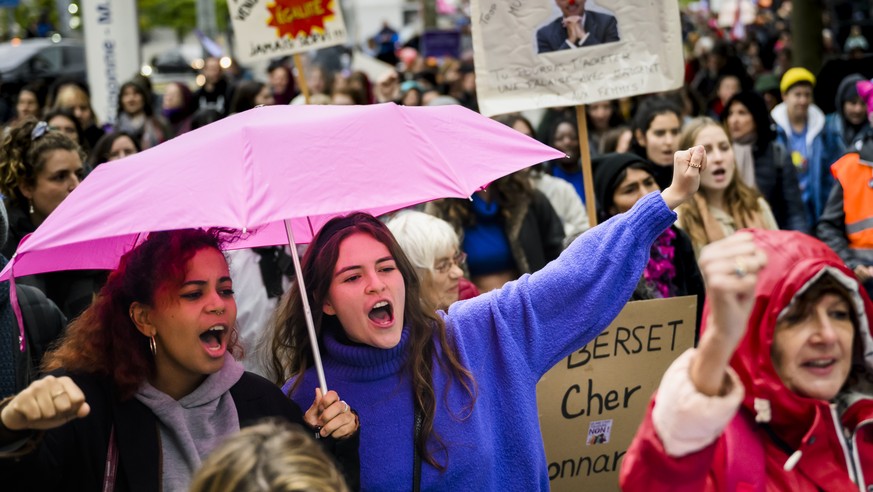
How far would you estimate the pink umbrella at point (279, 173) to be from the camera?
2920 mm

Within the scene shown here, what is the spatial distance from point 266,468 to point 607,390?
2.78 metres

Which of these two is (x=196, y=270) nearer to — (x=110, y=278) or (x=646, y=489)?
(x=110, y=278)

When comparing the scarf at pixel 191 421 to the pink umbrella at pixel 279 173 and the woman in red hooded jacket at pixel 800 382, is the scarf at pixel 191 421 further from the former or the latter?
the woman in red hooded jacket at pixel 800 382

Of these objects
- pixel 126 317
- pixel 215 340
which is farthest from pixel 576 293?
pixel 126 317

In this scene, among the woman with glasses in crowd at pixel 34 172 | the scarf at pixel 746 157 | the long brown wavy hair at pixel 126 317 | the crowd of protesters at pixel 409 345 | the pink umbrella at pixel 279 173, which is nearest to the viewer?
the crowd of protesters at pixel 409 345

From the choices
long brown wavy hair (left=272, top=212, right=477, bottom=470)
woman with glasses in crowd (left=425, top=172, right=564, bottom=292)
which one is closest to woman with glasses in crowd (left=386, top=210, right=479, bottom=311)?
long brown wavy hair (left=272, top=212, right=477, bottom=470)

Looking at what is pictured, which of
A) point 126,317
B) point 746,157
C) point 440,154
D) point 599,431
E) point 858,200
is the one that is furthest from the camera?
point 746,157

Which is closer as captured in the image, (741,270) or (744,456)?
(741,270)

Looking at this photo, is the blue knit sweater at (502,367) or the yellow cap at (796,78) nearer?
the blue knit sweater at (502,367)

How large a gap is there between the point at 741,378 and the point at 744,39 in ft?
82.5

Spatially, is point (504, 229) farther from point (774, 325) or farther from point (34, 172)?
point (774, 325)

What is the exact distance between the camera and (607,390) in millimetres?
4762

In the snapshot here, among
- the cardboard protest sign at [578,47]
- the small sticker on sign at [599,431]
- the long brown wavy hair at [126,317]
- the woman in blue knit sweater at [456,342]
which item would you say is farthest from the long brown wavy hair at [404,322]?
the cardboard protest sign at [578,47]

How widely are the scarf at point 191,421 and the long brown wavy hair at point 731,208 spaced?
3.56 meters
